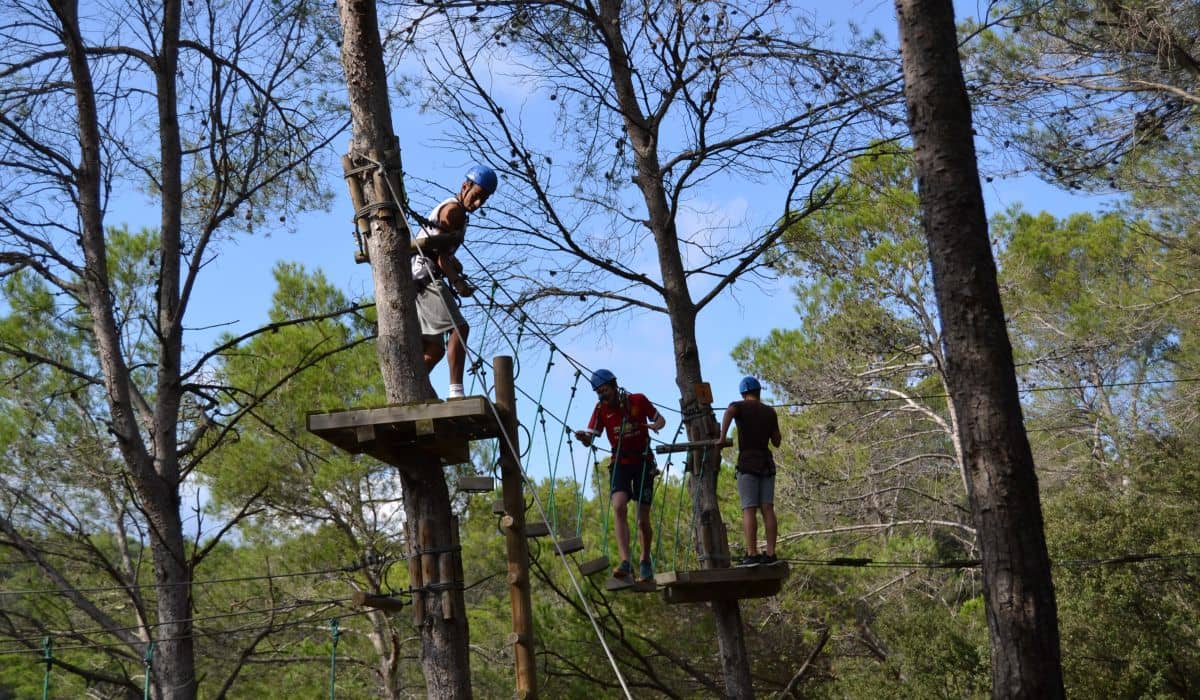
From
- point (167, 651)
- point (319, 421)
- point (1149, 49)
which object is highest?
point (1149, 49)

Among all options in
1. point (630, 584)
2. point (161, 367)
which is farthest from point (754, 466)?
point (161, 367)

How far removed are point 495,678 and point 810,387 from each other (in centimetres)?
579

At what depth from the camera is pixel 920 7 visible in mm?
5074

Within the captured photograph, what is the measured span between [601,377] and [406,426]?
1540 millimetres

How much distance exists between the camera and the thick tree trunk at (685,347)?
7109 millimetres

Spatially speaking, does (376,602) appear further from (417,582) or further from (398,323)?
(398,323)

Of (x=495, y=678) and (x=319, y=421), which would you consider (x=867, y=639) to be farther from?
(x=319, y=421)

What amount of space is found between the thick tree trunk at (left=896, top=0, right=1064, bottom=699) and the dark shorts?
6.12 ft

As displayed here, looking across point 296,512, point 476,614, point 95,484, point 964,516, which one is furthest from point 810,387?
point 95,484

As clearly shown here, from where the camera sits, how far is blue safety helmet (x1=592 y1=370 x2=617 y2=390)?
6172mm

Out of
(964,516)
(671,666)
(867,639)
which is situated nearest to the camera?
(671,666)

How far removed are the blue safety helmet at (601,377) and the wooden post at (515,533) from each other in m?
0.90

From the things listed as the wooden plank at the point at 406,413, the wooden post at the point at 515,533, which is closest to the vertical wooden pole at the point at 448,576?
the wooden post at the point at 515,533

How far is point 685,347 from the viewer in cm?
777
